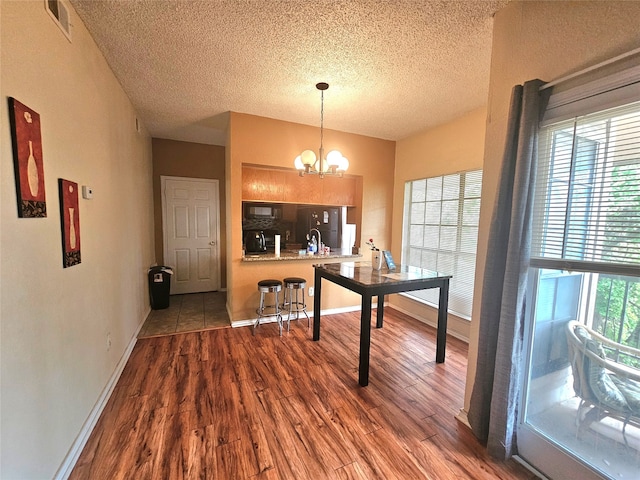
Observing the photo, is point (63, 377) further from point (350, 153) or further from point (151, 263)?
point (350, 153)

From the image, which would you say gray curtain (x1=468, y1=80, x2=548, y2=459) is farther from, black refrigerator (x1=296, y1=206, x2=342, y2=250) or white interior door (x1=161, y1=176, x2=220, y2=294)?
white interior door (x1=161, y1=176, x2=220, y2=294)

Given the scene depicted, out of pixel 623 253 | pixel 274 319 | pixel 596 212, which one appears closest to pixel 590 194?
pixel 596 212

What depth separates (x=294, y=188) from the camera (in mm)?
3900

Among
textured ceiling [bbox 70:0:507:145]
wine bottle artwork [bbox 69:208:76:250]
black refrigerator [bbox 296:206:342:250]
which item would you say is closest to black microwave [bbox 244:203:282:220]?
black refrigerator [bbox 296:206:342:250]

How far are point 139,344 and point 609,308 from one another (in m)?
3.84

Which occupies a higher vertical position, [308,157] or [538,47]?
[538,47]

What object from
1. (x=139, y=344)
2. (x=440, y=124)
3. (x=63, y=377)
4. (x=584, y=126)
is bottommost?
(x=139, y=344)

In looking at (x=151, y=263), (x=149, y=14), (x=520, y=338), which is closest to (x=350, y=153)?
(x=149, y=14)

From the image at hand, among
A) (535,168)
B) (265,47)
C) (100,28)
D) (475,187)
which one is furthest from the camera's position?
(475,187)

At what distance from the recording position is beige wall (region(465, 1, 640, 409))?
120cm

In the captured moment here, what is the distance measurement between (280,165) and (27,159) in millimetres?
2605

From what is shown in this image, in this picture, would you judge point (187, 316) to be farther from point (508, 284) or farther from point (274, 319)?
point (508, 284)

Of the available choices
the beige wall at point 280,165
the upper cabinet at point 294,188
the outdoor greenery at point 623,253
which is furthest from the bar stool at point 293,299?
the outdoor greenery at point 623,253

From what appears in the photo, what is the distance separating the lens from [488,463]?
158 cm
